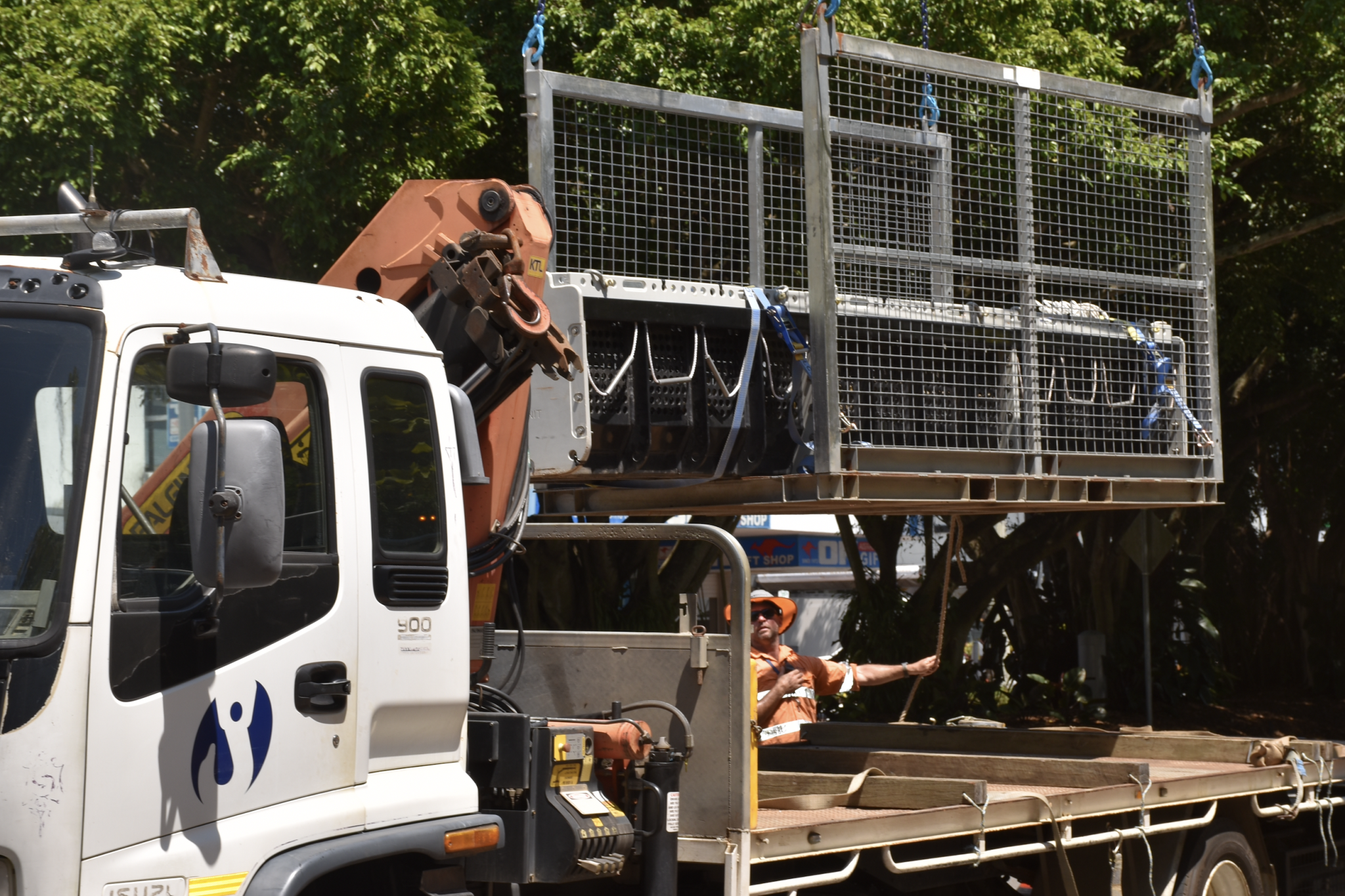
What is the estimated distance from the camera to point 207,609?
354 centimetres

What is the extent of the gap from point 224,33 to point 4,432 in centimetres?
834

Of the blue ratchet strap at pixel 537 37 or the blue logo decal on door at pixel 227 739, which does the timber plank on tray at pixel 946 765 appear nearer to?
the blue ratchet strap at pixel 537 37

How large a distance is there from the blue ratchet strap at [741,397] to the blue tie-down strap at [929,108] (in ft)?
4.10

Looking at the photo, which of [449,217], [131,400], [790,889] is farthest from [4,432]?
[790,889]

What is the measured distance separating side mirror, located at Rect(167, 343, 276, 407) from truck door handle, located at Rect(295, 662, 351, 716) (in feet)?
2.43

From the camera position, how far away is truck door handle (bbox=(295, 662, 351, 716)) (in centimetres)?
377

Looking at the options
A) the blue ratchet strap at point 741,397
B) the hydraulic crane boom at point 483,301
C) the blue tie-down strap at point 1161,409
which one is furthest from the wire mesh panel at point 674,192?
the blue tie-down strap at point 1161,409

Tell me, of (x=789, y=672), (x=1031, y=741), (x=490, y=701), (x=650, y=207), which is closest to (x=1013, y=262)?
(x=650, y=207)

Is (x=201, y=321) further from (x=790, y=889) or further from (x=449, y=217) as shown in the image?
(x=790, y=889)

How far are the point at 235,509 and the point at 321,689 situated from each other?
0.70 metres

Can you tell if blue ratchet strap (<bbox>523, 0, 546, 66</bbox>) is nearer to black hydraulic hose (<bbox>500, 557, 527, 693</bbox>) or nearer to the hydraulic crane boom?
the hydraulic crane boom

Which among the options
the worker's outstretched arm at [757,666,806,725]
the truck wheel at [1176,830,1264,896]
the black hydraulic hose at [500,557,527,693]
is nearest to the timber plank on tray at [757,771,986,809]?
the worker's outstretched arm at [757,666,806,725]

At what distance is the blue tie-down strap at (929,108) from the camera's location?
22.1 ft

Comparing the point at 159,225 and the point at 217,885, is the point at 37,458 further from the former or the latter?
the point at 217,885
